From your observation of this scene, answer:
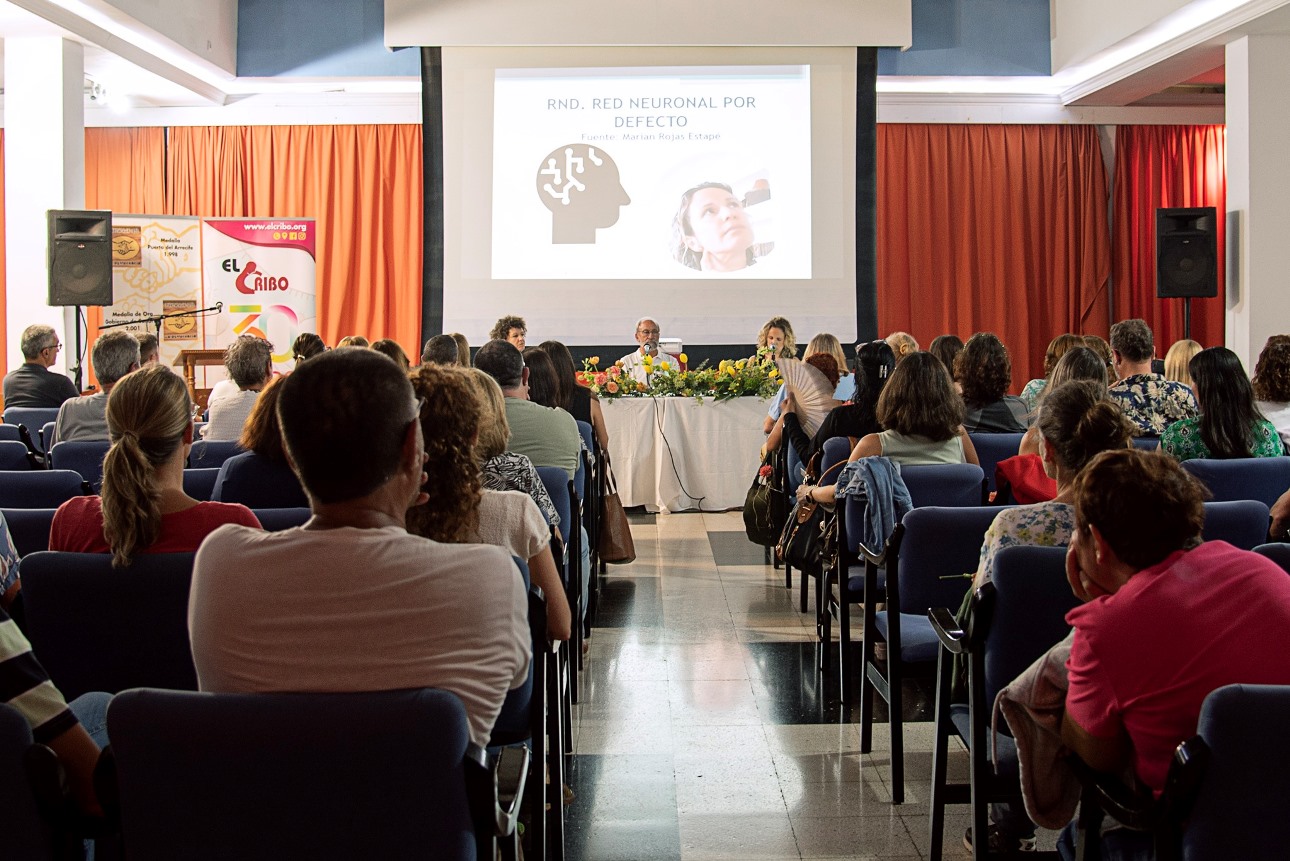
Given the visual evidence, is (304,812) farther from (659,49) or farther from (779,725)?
(659,49)

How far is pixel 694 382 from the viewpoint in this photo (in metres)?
7.52

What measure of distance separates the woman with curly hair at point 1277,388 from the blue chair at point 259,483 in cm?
334

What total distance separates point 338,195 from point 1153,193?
7.51m

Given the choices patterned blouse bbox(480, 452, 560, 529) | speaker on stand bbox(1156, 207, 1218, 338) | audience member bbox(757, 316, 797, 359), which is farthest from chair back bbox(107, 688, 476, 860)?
speaker on stand bbox(1156, 207, 1218, 338)

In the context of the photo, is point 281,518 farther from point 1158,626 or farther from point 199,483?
point 1158,626

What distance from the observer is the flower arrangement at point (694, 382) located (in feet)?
24.5

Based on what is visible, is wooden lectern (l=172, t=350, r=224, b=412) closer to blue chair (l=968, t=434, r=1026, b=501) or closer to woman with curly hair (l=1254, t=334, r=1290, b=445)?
blue chair (l=968, t=434, r=1026, b=501)

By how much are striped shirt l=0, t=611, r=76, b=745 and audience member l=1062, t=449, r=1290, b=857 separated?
135 centimetres

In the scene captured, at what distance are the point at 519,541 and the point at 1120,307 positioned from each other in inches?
392

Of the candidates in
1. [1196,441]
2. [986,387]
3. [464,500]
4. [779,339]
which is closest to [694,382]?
[779,339]

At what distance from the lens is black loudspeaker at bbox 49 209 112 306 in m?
8.00

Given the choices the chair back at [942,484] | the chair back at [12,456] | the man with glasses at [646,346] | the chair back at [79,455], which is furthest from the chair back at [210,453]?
the man with glasses at [646,346]

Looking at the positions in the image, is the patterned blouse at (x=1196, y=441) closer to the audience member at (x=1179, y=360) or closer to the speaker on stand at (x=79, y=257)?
the audience member at (x=1179, y=360)

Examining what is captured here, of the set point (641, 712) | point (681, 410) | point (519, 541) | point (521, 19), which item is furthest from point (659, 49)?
point (519, 541)
